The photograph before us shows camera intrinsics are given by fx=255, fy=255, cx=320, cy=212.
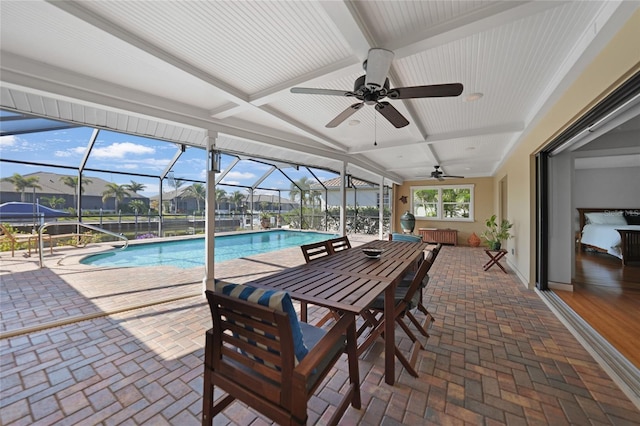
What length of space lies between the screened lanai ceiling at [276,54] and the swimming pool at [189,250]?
3615 millimetres

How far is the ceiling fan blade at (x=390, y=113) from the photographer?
2307mm

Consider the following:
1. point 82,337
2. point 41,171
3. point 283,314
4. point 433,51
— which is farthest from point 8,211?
point 433,51

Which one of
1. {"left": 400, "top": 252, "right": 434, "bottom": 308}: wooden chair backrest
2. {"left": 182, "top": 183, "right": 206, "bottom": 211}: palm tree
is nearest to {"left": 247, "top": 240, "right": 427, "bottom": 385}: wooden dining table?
{"left": 400, "top": 252, "right": 434, "bottom": 308}: wooden chair backrest

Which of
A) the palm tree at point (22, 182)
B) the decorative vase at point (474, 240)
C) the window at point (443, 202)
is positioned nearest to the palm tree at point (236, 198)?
the palm tree at point (22, 182)

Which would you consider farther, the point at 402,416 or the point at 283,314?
the point at 402,416

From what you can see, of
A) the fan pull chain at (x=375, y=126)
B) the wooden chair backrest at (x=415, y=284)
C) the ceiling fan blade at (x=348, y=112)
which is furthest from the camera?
the fan pull chain at (x=375, y=126)

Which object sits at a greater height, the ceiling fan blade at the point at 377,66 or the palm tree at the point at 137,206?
the ceiling fan blade at the point at 377,66

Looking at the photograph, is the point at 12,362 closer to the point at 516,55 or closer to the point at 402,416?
the point at 402,416

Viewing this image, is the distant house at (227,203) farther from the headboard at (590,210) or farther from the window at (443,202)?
the headboard at (590,210)

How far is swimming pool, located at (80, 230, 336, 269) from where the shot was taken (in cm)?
603

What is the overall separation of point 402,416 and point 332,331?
0.77 metres

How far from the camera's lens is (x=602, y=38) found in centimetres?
181

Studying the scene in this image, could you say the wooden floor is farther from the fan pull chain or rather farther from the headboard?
the fan pull chain

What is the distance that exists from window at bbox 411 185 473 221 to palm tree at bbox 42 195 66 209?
1124 cm
